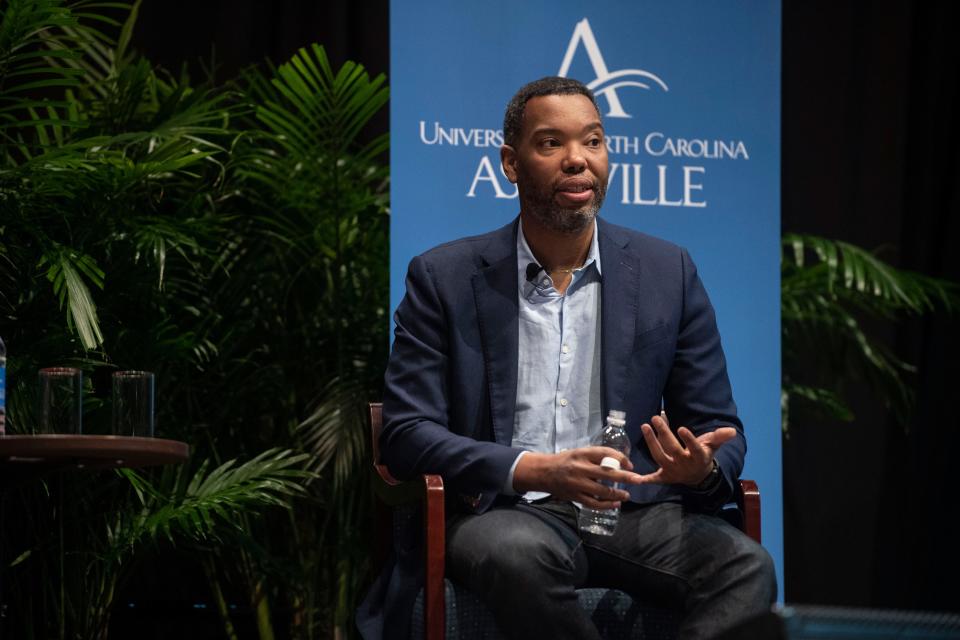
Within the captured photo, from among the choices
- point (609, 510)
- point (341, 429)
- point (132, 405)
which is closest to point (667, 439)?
point (609, 510)

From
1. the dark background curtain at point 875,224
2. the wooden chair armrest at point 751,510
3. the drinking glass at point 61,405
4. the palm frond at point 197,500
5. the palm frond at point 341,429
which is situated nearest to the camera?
the drinking glass at point 61,405

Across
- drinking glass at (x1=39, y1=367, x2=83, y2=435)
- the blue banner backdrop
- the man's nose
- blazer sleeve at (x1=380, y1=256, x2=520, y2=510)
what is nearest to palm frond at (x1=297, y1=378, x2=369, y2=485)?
Result: the blue banner backdrop

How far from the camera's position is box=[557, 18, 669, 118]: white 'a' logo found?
13.0 feet

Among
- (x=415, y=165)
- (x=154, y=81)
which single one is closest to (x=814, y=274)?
(x=415, y=165)

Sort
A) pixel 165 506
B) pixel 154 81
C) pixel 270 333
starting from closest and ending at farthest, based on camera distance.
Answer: pixel 165 506
pixel 154 81
pixel 270 333

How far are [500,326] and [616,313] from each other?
0.90ft

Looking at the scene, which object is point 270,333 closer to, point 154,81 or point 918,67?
point 154,81

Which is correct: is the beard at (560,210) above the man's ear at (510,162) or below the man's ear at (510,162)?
below

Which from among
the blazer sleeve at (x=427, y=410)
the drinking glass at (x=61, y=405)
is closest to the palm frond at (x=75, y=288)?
the drinking glass at (x=61, y=405)

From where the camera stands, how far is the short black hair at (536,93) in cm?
321

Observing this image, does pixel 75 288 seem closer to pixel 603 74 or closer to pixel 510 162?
pixel 510 162

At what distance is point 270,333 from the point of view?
4.61 metres

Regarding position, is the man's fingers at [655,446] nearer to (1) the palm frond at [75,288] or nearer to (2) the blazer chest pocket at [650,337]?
(2) the blazer chest pocket at [650,337]

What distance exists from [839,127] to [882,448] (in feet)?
4.58
